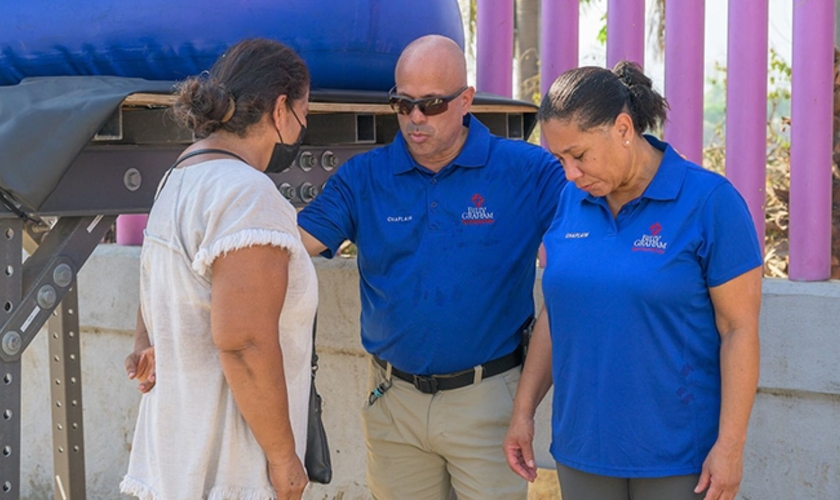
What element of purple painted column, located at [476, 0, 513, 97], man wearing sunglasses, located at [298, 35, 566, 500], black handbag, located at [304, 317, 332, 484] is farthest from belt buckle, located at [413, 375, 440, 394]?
purple painted column, located at [476, 0, 513, 97]

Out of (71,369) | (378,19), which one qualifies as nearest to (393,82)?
(378,19)

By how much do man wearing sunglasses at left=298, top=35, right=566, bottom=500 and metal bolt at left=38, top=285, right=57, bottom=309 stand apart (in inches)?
25.5

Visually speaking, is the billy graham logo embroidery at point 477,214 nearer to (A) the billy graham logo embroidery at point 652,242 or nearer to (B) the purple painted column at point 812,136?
(A) the billy graham logo embroidery at point 652,242

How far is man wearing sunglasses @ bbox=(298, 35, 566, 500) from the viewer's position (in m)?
3.00

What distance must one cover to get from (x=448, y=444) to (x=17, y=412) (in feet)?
3.59

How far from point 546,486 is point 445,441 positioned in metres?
1.18

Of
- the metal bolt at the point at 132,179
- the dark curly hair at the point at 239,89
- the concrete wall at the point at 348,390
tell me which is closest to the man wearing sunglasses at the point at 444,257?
the metal bolt at the point at 132,179

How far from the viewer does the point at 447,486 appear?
3209mm

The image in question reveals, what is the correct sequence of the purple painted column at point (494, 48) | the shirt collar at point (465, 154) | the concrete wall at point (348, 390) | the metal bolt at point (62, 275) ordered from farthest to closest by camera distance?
the purple painted column at point (494, 48)
the concrete wall at point (348, 390)
the shirt collar at point (465, 154)
the metal bolt at point (62, 275)

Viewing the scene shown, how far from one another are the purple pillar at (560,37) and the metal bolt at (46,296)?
2.03 m

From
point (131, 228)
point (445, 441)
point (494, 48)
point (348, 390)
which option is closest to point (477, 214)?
point (445, 441)

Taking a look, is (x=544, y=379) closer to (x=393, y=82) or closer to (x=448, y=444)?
(x=448, y=444)

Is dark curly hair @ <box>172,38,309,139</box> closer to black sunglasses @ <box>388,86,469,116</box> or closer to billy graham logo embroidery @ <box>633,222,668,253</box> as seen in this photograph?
A: black sunglasses @ <box>388,86,469,116</box>

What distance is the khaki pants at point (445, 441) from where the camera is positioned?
3.04 meters
